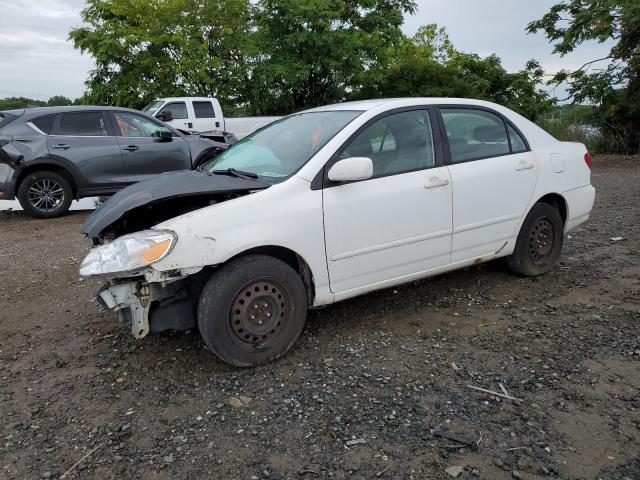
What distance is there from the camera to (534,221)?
14.9 feet

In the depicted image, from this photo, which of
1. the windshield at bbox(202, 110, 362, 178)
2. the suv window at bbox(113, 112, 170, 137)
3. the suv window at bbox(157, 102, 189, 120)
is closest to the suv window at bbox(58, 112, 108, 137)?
the suv window at bbox(113, 112, 170, 137)

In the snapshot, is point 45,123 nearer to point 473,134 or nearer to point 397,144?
point 397,144

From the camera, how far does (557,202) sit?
478 cm

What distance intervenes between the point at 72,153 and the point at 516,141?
6.48 meters

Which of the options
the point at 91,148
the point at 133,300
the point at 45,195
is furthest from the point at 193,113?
the point at 133,300

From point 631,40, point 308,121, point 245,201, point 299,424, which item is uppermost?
point 631,40

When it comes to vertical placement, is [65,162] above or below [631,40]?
below

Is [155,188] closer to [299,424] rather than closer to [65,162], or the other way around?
[299,424]

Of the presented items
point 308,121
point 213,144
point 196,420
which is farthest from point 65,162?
point 196,420

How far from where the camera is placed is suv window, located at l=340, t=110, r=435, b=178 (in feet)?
12.1

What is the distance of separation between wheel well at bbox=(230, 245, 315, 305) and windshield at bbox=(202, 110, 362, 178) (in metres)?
0.50

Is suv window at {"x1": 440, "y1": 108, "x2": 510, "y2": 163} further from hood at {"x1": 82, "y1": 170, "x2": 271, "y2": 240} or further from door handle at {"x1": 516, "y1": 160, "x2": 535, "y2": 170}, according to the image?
hood at {"x1": 82, "y1": 170, "x2": 271, "y2": 240}

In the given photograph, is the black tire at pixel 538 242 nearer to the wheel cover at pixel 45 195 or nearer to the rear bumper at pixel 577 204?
the rear bumper at pixel 577 204

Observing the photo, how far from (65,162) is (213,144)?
2416mm
